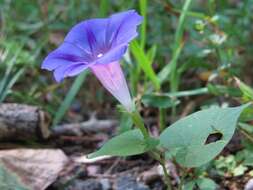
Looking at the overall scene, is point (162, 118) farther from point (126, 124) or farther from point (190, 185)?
point (190, 185)

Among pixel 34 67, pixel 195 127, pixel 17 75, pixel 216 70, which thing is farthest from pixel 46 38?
pixel 195 127

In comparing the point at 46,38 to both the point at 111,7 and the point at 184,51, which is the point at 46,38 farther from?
the point at 184,51

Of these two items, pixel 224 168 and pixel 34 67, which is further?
pixel 34 67

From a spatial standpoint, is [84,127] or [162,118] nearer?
[162,118]

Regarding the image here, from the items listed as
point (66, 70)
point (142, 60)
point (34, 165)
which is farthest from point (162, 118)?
point (66, 70)

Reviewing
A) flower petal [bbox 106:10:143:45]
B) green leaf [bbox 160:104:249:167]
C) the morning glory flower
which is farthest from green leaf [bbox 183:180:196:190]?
flower petal [bbox 106:10:143:45]

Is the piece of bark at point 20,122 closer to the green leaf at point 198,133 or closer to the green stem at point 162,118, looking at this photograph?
the green stem at point 162,118
